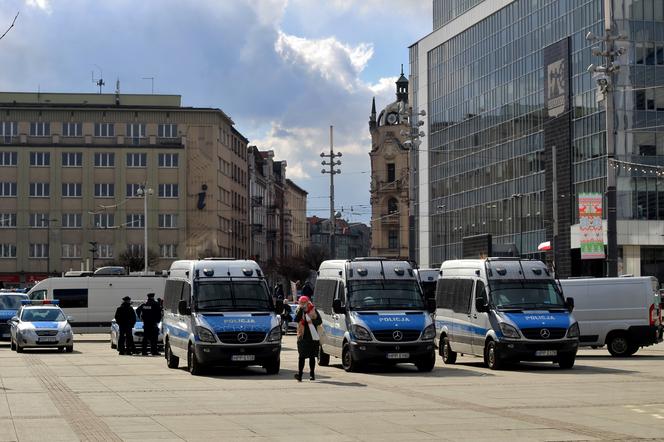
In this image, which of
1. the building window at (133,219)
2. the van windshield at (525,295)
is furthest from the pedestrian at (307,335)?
the building window at (133,219)

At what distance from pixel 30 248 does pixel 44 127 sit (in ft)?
36.2

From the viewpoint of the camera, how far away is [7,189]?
115 meters

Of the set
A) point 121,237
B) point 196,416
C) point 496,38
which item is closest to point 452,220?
point 496,38

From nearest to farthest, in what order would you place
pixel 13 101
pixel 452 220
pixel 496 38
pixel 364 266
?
pixel 364 266 → pixel 496 38 → pixel 452 220 → pixel 13 101

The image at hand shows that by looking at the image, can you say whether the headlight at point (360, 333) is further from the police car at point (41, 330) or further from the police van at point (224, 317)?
the police car at point (41, 330)

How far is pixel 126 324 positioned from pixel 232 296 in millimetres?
10958

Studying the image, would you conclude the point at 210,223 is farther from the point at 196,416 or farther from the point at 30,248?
the point at 196,416

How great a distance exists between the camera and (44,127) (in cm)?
11500

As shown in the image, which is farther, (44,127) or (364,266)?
(44,127)

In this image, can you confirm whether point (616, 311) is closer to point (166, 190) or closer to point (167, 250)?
point (167, 250)

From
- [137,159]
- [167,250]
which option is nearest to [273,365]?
[167,250]

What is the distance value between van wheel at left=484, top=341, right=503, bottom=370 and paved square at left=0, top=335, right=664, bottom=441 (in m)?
0.31

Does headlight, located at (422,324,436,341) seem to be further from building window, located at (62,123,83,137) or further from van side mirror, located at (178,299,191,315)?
building window, located at (62,123,83,137)

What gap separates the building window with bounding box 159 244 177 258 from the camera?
115875mm
